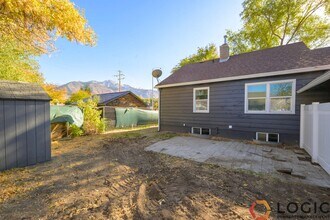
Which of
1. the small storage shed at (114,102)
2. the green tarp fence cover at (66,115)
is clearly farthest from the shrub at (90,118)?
the small storage shed at (114,102)

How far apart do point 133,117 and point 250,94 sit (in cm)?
864

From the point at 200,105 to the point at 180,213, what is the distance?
6.46 m

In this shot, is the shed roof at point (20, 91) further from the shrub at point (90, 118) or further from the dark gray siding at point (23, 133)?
the shrub at point (90, 118)

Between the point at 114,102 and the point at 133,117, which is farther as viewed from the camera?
the point at 114,102

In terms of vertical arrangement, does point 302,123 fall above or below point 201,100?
below

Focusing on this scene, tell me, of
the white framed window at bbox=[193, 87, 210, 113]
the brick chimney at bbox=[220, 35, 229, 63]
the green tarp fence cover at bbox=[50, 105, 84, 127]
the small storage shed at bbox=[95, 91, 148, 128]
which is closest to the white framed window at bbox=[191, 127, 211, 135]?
the white framed window at bbox=[193, 87, 210, 113]

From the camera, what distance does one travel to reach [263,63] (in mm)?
6762

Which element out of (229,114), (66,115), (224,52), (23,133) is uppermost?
(224,52)

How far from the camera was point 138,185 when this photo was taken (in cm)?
282

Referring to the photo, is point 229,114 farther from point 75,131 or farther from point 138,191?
point 75,131

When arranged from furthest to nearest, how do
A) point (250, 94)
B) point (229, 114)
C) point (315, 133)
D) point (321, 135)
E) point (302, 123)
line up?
point (229, 114) → point (250, 94) → point (302, 123) → point (315, 133) → point (321, 135)

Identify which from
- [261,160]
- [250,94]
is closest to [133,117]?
[250,94]

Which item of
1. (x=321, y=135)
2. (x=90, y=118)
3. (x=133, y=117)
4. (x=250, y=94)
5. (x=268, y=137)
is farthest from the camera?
(x=133, y=117)

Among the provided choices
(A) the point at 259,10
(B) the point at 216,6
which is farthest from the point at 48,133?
(A) the point at 259,10
